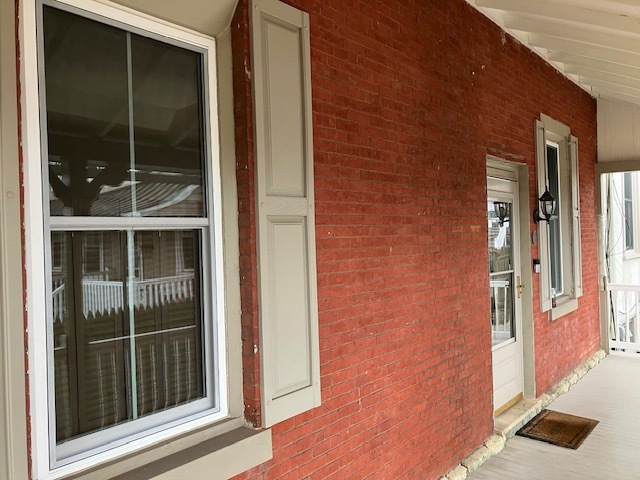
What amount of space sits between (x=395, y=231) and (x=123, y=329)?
1727 millimetres

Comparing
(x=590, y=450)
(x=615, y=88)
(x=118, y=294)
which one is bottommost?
(x=590, y=450)

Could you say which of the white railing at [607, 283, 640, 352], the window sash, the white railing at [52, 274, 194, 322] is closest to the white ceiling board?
the white railing at [52, 274, 194, 322]

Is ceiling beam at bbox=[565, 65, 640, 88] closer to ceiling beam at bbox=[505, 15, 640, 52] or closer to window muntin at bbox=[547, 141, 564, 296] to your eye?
window muntin at bbox=[547, 141, 564, 296]

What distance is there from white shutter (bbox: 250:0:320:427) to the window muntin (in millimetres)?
4558

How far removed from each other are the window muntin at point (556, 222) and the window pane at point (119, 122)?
5.08m

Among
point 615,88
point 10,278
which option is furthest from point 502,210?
point 10,278

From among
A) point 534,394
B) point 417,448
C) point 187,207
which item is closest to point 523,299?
point 534,394

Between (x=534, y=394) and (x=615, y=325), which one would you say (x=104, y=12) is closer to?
(x=534, y=394)

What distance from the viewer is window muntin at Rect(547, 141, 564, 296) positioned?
6254 millimetres

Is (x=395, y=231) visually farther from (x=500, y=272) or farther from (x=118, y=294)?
(x=500, y=272)

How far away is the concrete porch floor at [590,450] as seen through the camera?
151 inches

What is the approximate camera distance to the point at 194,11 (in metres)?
2.16

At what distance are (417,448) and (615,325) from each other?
5.68m

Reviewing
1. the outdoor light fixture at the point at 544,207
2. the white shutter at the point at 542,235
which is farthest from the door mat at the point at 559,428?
the outdoor light fixture at the point at 544,207
